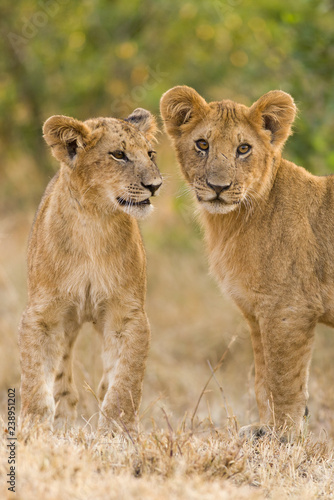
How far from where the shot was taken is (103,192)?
454 cm

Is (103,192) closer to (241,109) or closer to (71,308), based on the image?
(71,308)

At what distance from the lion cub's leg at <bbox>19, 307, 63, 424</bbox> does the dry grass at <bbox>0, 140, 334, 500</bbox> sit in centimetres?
25

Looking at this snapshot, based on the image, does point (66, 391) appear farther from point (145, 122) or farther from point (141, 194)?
point (145, 122)

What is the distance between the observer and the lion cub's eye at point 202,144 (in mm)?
4878

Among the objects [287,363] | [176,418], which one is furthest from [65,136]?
[176,418]

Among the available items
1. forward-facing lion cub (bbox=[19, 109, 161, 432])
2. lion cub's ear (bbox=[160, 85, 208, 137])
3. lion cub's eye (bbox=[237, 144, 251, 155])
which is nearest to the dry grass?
forward-facing lion cub (bbox=[19, 109, 161, 432])

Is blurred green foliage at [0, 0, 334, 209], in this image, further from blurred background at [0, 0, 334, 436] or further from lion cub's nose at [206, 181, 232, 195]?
lion cub's nose at [206, 181, 232, 195]

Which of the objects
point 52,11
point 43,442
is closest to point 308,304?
point 43,442

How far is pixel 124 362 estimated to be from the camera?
4.58 m

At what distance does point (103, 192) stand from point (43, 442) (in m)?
1.49

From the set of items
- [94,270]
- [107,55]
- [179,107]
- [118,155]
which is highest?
[107,55]

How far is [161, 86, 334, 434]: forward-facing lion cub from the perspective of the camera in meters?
4.73

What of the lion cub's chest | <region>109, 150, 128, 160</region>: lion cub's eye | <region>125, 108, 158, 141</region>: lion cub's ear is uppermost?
<region>125, 108, 158, 141</region>: lion cub's ear

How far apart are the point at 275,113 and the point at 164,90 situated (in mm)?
6603
